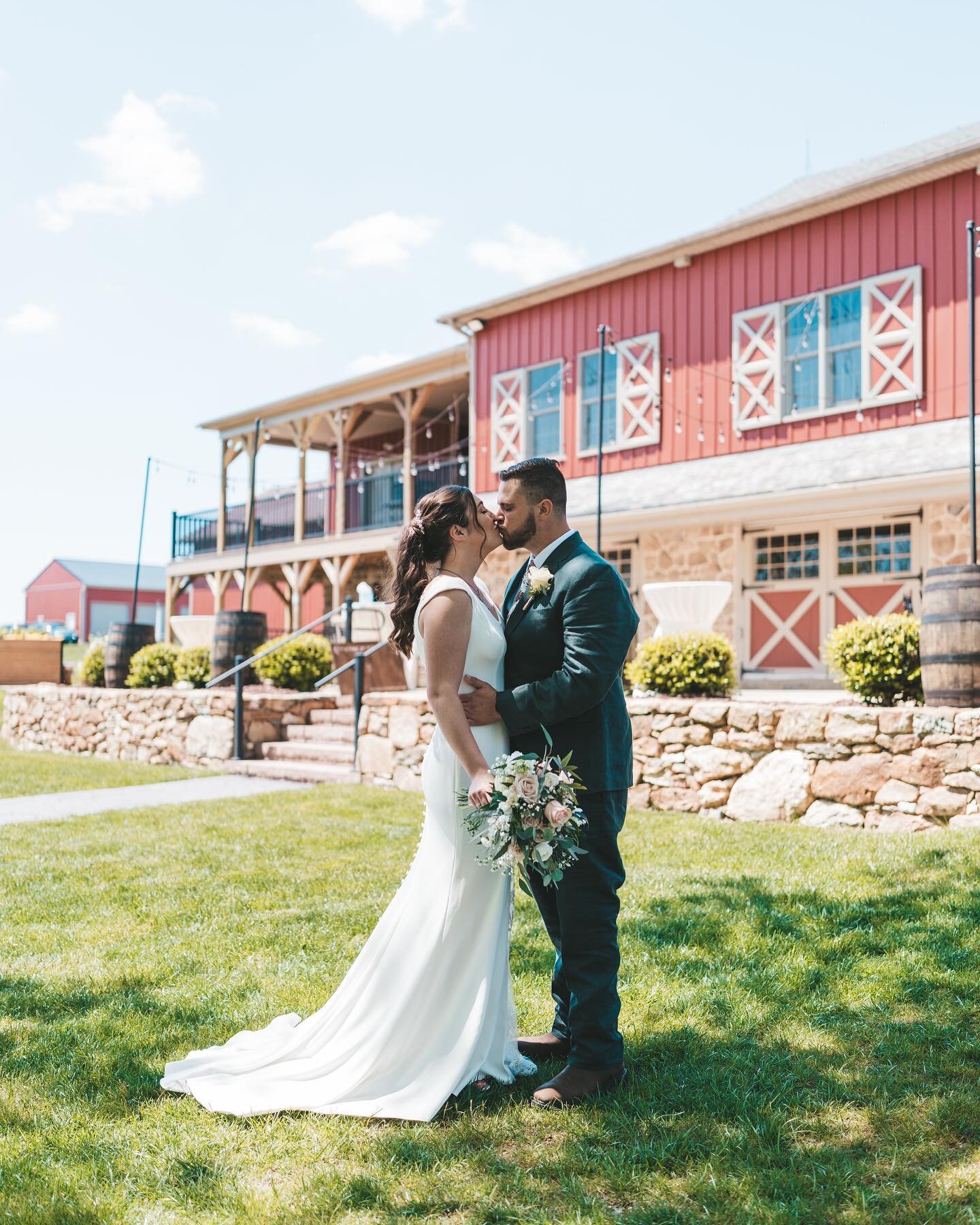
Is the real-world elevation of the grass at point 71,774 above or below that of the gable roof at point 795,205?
below

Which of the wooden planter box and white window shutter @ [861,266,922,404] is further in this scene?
the wooden planter box

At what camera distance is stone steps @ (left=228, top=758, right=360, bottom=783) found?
29.6 ft

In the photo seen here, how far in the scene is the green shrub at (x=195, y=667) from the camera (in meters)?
12.3

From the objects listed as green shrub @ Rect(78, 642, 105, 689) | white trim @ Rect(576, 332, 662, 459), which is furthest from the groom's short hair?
green shrub @ Rect(78, 642, 105, 689)

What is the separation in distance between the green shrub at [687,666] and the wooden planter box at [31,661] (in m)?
12.9

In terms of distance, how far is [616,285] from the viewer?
1336 centimetres

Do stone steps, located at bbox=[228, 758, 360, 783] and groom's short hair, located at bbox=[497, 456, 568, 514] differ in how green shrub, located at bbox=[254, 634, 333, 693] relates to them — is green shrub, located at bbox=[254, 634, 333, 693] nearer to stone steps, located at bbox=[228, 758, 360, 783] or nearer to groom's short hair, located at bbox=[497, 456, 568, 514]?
stone steps, located at bbox=[228, 758, 360, 783]

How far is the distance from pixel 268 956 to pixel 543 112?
9.28 m

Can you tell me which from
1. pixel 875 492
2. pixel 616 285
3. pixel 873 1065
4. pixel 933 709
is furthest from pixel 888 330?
pixel 873 1065

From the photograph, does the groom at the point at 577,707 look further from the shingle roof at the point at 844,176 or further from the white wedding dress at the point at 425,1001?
the shingle roof at the point at 844,176

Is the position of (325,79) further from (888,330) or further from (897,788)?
(897,788)

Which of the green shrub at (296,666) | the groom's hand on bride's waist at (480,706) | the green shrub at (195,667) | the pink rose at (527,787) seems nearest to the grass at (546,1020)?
the pink rose at (527,787)

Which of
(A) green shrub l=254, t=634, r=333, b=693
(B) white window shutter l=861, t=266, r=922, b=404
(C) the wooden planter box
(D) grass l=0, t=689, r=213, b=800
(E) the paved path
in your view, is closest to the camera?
(E) the paved path

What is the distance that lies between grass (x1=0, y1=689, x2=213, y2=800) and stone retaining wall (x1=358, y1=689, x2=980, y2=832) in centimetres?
421
